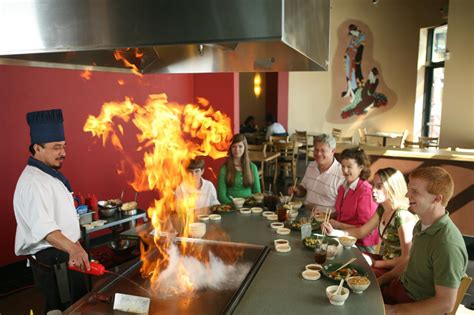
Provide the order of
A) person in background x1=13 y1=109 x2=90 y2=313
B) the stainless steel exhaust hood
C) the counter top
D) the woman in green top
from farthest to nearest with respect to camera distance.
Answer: the counter top, the woman in green top, person in background x1=13 y1=109 x2=90 y2=313, the stainless steel exhaust hood

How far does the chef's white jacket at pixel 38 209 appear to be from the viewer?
250 cm

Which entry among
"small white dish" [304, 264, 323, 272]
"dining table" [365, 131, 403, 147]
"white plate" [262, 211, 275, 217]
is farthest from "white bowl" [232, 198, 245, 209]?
"dining table" [365, 131, 403, 147]

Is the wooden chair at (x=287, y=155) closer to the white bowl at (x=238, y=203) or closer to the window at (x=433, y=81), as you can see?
the window at (x=433, y=81)

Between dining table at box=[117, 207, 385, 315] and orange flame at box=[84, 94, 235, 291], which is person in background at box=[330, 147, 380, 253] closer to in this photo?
dining table at box=[117, 207, 385, 315]

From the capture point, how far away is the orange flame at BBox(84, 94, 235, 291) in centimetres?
284

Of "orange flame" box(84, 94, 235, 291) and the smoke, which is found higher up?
"orange flame" box(84, 94, 235, 291)

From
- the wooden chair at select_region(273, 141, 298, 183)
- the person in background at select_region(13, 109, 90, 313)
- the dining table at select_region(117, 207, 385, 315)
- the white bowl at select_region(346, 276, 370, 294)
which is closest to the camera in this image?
the dining table at select_region(117, 207, 385, 315)

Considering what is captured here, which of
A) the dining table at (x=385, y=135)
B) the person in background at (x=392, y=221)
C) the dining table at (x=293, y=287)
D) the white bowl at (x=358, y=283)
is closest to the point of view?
the dining table at (x=293, y=287)

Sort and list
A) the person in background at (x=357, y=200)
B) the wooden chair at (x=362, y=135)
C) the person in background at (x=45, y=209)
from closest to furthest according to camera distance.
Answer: the person in background at (x=45, y=209) < the person in background at (x=357, y=200) < the wooden chair at (x=362, y=135)

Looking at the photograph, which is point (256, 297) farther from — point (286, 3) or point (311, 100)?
point (311, 100)

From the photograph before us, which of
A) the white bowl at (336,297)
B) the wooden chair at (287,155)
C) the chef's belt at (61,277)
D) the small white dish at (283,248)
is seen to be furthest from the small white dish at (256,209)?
the wooden chair at (287,155)

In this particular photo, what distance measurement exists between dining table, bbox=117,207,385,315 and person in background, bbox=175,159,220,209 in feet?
3.82

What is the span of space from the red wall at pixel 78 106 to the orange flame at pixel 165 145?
140mm

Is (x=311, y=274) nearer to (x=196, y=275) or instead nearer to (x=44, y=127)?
(x=196, y=275)
